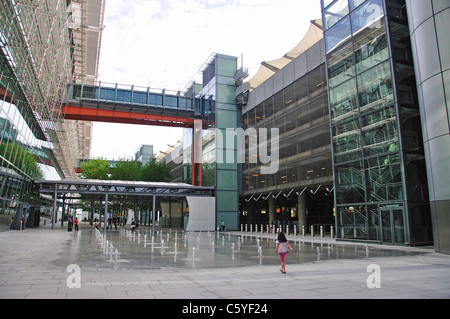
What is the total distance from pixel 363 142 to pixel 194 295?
20490 mm

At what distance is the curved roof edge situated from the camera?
40031mm

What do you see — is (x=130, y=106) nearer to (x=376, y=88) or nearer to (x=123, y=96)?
(x=123, y=96)

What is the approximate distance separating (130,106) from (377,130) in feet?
107

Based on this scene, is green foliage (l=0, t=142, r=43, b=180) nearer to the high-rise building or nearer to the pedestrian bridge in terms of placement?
the high-rise building

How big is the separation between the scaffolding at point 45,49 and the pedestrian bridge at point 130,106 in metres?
2.42

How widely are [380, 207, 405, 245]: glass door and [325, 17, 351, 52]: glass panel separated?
13887mm

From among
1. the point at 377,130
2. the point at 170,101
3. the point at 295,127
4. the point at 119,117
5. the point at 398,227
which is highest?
the point at 170,101

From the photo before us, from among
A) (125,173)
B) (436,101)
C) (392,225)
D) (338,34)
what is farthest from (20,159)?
(436,101)

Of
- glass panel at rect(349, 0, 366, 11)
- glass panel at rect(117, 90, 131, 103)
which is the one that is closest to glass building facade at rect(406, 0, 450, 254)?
glass panel at rect(349, 0, 366, 11)

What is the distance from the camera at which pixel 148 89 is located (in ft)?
154

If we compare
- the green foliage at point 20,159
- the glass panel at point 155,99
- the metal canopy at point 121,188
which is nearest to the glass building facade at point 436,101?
the green foliage at point 20,159

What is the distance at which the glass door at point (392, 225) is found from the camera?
853 inches

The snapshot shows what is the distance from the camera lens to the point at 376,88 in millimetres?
23891
